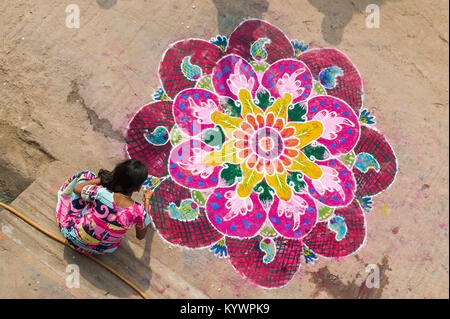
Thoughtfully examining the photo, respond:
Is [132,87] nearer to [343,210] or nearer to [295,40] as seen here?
[295,40]

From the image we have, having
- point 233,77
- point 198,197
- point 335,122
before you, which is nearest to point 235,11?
point 233,77

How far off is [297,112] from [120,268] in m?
2.73

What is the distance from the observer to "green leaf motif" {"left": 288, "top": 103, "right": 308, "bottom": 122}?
14.7 ft

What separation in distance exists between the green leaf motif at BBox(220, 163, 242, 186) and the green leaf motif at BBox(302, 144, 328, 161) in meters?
0.86

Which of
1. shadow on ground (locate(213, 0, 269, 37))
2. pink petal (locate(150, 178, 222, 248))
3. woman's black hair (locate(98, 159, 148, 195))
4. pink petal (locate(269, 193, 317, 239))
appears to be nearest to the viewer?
woman's black hair (locate(98, 159, 148, 195))

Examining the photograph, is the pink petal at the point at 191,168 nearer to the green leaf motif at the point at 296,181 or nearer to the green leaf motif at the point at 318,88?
the green leaf motif at the point at 296,181

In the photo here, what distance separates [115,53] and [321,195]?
3002 mm

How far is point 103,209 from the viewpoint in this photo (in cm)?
282

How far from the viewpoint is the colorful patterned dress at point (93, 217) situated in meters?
2.83

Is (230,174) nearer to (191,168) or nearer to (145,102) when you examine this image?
(191,168)

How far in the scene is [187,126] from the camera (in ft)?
13.8

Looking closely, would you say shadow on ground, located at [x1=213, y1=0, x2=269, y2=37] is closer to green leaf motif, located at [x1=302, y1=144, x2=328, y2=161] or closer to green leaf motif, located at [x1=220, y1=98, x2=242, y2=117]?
green leaf motif, located at [x1=220, y1=98, x2=242, y2=117]

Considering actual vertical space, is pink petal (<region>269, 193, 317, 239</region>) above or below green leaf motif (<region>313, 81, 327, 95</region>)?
below

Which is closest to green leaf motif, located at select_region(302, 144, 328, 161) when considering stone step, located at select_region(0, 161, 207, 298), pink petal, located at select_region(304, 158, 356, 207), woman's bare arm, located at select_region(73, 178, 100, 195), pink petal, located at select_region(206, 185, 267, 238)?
pink petal, located at select_region(304, 158, 356, 207)
